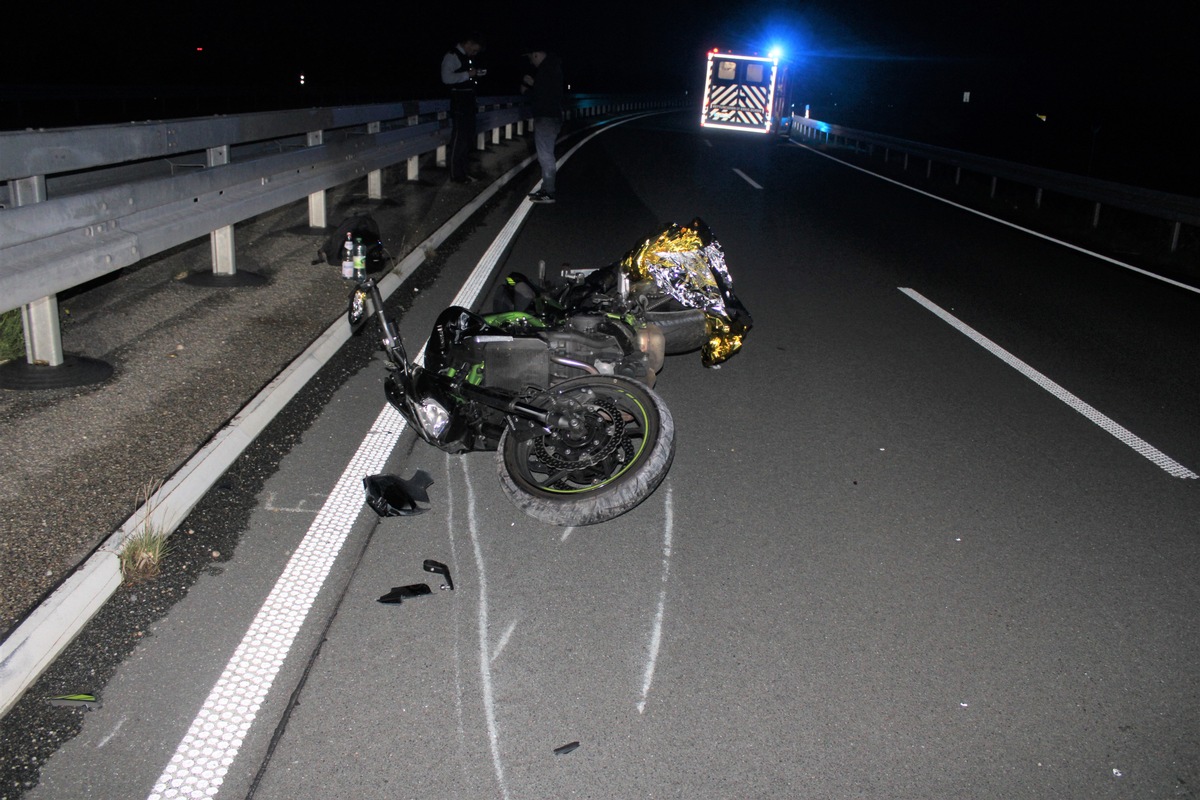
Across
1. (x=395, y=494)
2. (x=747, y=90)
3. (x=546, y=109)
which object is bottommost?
(x=395, y=494)

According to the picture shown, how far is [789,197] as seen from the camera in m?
17.3

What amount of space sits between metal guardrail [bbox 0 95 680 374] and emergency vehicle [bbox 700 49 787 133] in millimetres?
25801

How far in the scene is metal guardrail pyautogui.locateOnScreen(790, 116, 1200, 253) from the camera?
541 inches

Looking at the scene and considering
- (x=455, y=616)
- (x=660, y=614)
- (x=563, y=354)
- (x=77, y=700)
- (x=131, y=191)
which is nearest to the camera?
(x=77, y=700)

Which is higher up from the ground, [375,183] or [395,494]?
[375,183]

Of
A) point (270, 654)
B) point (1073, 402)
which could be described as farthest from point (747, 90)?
point (270, 654)

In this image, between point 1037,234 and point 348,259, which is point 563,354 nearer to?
point 348,259

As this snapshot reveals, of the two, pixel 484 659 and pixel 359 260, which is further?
pixel 359 260

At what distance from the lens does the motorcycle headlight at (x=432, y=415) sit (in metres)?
4.72

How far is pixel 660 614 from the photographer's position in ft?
12.8

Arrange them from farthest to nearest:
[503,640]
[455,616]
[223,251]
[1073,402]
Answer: [223,251] < [1073,402] < [455,616] < [503,640]

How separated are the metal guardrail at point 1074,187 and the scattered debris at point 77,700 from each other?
13.8 meters

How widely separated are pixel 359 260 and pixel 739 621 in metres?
2.25

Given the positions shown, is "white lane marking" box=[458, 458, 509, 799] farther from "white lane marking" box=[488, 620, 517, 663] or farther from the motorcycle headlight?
the motorcycle headlight
